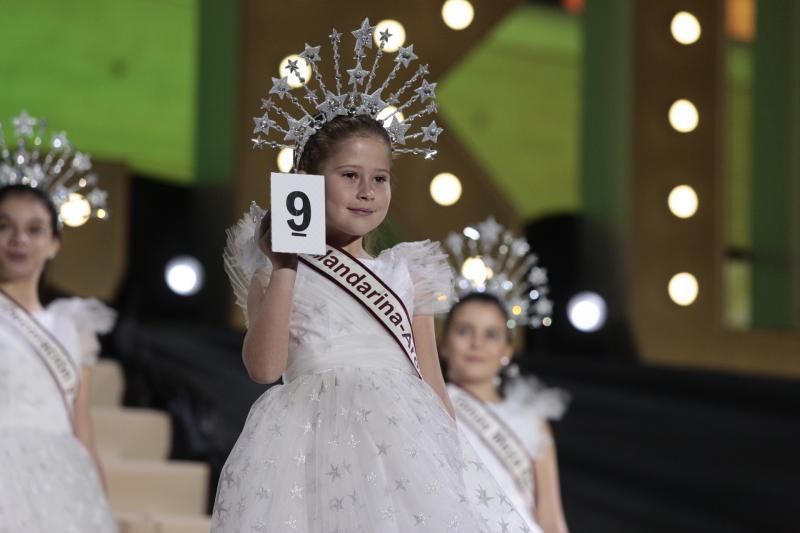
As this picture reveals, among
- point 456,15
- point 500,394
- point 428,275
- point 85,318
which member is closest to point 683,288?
point 456,15

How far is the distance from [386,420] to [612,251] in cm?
359

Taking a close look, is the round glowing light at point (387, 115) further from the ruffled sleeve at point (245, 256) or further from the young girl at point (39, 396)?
the young girl at point (39, 396)

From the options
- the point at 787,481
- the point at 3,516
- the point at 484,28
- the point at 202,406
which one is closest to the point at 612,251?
the point at 484,28

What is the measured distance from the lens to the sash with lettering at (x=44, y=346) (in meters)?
3.69

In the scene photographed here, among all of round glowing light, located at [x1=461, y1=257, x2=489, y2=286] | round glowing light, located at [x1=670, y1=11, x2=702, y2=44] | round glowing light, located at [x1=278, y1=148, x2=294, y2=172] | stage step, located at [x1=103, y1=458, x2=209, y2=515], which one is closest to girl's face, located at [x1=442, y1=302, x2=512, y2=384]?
round glowing light, located at [x1=461, y1=257, x2=489, y2=286]

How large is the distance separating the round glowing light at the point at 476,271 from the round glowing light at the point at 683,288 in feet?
5.77

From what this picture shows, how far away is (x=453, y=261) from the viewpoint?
194 inches

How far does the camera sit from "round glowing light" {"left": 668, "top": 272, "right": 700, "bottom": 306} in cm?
567

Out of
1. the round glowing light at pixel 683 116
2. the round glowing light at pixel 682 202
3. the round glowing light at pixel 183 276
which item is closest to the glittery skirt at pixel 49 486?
the round glowing light at pixel 183 276

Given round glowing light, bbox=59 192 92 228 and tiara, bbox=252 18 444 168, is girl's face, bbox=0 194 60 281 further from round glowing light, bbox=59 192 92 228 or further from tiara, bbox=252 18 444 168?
tiara, bbox=252 18 444 168

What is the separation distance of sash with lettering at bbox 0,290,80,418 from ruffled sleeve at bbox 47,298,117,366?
10cm

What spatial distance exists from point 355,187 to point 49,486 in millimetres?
1444

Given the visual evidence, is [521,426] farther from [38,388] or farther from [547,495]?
[38,388]

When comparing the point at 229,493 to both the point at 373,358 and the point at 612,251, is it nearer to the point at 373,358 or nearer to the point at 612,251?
the point at 373,358
